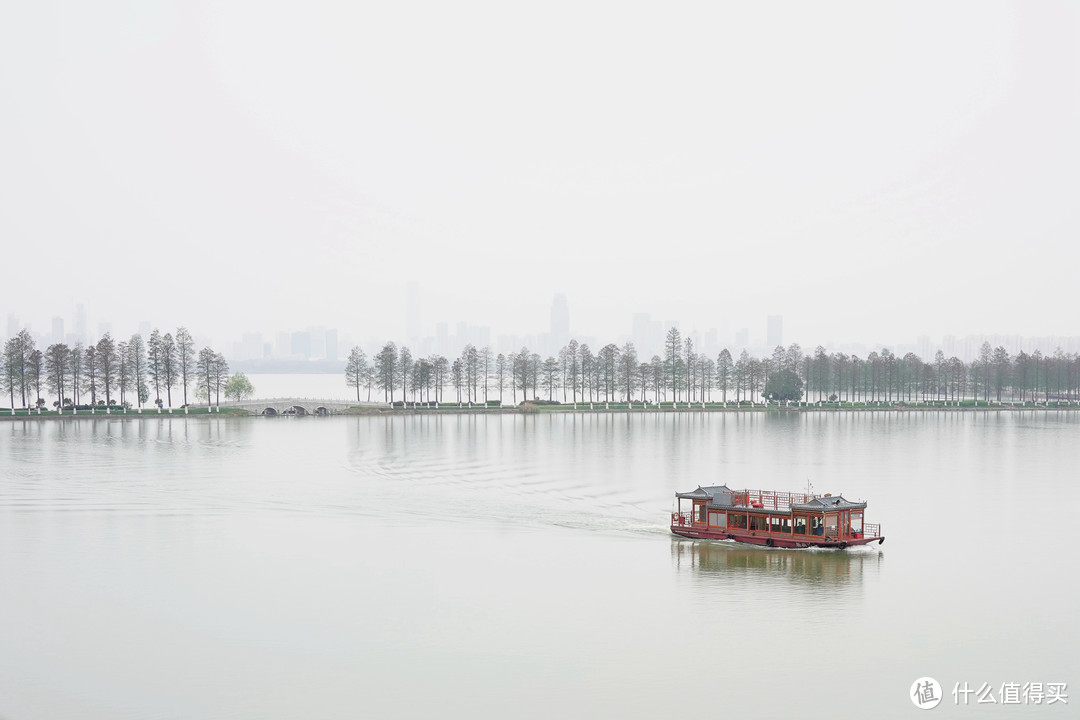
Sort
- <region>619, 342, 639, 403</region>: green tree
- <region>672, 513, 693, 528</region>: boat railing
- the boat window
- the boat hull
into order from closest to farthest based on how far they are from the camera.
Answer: the boat hull
the boat window
<region>672, 513, 693, 528</region>: boat railing
<region>619, 342, 639, 403</region>: green tree

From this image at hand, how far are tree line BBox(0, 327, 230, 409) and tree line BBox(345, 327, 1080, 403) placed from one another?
64.3 ft

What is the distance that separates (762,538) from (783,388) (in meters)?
93.6

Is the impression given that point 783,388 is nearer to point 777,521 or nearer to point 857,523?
point 857,523

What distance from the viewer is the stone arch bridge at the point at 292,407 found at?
3944 inches

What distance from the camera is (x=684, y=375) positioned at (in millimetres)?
125062

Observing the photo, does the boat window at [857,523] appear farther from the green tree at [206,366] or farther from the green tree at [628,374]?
the green tree at [628,374]

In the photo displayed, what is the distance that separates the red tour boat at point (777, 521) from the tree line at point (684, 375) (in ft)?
265

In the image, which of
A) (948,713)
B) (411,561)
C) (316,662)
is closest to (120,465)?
(411,561)

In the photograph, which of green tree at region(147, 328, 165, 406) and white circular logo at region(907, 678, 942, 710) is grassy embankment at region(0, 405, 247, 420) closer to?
green tree at region(147, 328, 165, 406)

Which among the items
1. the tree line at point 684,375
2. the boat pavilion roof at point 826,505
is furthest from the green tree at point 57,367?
the boat pavilion roof at point 826,505

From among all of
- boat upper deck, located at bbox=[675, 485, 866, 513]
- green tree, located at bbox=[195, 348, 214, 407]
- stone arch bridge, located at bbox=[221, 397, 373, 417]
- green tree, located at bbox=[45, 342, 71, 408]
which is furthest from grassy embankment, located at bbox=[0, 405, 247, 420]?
boat upper deck, located at bbox=[675, 485, 866, 513]

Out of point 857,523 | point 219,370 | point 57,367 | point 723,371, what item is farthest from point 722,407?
point 857,523

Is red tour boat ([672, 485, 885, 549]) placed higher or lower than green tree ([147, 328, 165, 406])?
lower

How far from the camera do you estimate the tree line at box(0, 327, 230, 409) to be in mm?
98312
